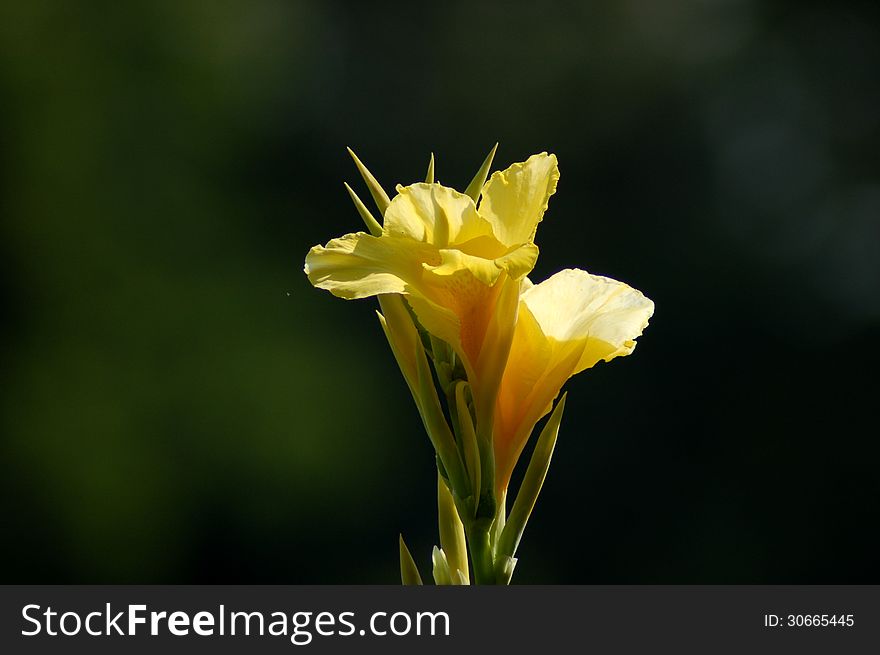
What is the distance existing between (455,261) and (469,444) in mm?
135

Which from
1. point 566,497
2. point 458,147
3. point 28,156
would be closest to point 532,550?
point 566,497

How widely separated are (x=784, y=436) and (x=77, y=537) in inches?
173

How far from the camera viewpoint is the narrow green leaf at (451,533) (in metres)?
0.77

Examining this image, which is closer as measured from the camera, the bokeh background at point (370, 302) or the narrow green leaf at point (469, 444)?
the narrow green leaf at point (469, 444)

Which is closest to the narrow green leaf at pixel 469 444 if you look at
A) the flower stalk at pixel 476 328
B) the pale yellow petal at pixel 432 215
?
the flower stalk at pixel 476 328

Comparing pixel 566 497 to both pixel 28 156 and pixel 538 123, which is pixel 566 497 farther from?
pixel 28 156

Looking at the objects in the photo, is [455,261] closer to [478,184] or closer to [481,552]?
[478,184]

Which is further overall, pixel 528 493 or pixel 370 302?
pixel 370 302

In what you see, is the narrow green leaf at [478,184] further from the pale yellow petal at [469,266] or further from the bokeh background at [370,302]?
the bokeh background at [370,302]

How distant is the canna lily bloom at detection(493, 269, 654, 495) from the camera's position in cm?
77

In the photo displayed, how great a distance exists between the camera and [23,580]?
5.78 metres

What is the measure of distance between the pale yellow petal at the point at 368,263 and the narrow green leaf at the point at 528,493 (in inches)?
6.0

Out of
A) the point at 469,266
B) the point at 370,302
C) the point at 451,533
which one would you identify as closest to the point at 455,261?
the point at 469,266

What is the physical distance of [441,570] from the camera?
29.9 inches
